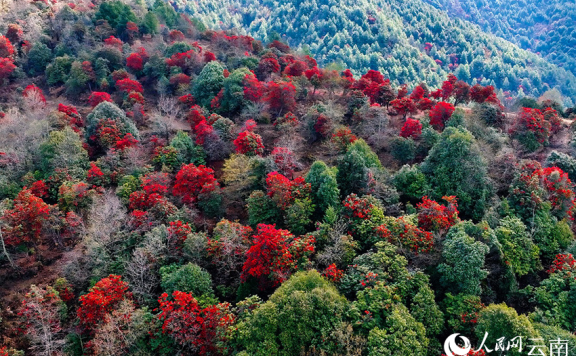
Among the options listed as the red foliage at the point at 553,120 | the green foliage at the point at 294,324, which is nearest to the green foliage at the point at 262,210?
the green foliage at the point at 294,324

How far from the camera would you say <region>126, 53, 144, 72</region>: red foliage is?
5716 centimetres

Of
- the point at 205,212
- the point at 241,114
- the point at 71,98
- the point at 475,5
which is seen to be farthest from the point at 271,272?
the point at 475,5

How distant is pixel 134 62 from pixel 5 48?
20.1 meters

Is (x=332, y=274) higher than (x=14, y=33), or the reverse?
(x=332, y=274)

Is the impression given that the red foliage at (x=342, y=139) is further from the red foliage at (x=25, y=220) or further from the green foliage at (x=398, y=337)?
the red foliage at (x=25, y=220)

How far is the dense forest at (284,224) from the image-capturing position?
64.5 feet

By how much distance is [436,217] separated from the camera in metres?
24.5

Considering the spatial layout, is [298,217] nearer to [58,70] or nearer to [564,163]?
[564,163]

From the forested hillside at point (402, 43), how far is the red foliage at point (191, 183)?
74.0 m

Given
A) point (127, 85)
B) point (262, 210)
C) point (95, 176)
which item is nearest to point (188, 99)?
point (127, 85)

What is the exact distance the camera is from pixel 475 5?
176875 millimetres

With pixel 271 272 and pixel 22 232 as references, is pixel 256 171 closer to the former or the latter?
pixel 271 272

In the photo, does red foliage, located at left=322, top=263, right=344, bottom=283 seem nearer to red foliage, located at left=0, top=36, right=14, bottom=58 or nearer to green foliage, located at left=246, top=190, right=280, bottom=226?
green foliage, located at left=246, top=190, right=280, bottom=226

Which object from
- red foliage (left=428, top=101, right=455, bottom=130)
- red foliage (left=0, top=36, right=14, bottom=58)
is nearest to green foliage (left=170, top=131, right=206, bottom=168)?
red foliage (left=428, top=101, right=455, bottom=130)
